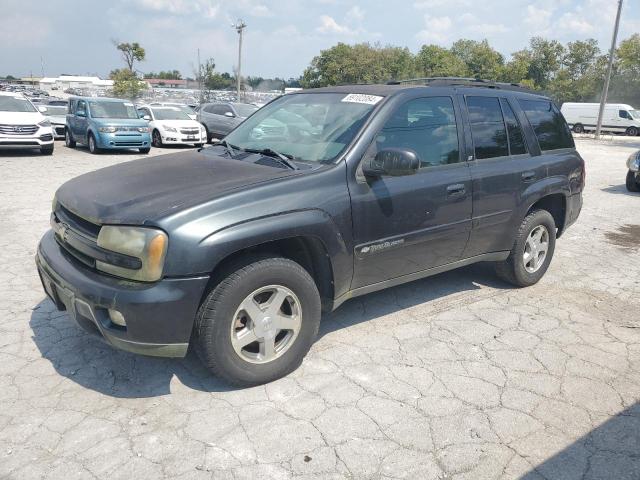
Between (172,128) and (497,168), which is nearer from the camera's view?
(497,168)

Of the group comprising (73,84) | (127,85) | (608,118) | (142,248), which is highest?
(73,84)

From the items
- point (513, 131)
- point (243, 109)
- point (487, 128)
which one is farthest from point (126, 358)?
point (243, 109)

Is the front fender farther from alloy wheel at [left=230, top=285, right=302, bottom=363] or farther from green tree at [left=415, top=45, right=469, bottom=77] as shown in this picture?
green tree at [left=415, top=45, right=469, bottom=77]

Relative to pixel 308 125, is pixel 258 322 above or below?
below

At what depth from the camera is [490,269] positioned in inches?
222

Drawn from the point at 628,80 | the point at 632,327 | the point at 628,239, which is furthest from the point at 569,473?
the point at 628,80

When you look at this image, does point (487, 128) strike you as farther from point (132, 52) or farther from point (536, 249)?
point (132, 52)

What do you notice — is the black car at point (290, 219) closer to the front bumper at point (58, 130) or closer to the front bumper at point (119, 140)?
the front bumper at point (119, 140)

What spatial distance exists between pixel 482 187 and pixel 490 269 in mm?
1582

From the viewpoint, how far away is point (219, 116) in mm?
19656

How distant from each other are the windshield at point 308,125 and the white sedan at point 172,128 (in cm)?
1376

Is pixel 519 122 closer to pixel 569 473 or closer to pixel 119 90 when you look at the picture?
pixel 569 473

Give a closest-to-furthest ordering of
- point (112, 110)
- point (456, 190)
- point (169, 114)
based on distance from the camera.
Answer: point (456, 190) < point (112, 110) < point (169, 114)

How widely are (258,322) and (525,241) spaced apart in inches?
113
